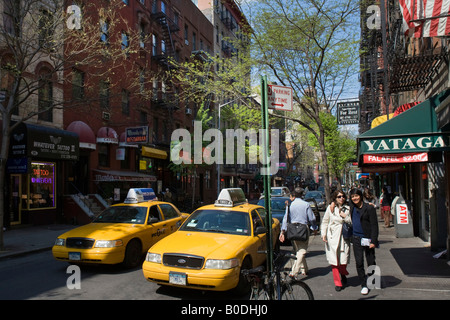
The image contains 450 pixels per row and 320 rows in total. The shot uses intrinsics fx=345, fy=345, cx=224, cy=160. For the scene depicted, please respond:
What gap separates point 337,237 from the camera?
618 centimetres

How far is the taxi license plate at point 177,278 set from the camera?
5422 millimetres

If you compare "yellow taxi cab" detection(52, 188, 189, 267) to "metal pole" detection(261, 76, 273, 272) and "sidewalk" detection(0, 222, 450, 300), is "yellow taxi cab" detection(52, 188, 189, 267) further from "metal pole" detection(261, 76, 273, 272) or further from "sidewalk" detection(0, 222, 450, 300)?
"metal pole" detection(261, 76, 273, 272)

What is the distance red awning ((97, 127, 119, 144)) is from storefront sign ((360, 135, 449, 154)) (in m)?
15.9

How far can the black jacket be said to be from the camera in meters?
6.04

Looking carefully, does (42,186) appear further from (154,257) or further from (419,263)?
(419,263)

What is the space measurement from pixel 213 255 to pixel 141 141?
16.2 m

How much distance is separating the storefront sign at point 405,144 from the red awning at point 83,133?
48.0ft

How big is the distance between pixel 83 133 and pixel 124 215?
10521 mm

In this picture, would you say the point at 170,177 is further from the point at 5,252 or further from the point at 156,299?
the point at 156,299

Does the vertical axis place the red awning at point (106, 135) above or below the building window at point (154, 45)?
below

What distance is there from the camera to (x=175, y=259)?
5684mm

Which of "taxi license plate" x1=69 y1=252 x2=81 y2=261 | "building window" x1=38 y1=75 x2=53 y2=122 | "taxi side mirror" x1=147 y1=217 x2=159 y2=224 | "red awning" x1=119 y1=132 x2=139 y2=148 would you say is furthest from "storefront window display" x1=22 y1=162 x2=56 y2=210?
"taxi license plate" x1=69 y1=252 x2=81 y2=261

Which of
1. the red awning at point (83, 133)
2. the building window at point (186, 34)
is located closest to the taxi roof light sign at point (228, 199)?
the red awning at point (83, 133)

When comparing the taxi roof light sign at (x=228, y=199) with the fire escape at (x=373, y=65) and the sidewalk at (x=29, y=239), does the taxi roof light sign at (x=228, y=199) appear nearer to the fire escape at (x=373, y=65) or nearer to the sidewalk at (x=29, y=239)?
the sidewalk at (x=29, y=239)
